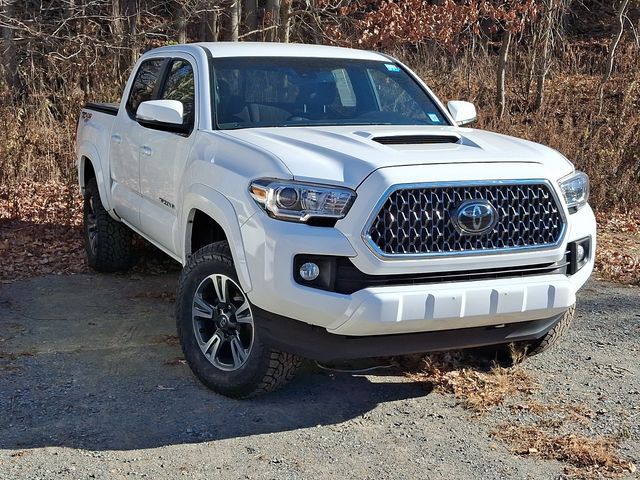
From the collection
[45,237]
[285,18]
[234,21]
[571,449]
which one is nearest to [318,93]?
[571,449]

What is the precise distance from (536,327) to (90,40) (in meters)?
10.2

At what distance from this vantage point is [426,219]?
161 inches

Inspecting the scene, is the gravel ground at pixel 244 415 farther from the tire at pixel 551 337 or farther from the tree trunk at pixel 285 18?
the tree trunk at pixel 285 18

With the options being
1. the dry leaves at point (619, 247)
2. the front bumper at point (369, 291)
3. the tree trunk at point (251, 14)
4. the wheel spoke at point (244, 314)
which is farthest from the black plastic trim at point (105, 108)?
the tree trunk at point (251, 14)

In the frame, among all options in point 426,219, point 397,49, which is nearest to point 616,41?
point 397,49

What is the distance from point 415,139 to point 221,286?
4.41 feet

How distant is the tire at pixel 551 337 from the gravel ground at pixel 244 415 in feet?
0.45

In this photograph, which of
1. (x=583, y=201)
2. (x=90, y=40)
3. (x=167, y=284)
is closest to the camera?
(x=583, y=201)

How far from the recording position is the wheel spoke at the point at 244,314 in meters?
4.46

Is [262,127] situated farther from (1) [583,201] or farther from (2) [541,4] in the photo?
(2) [541,4]

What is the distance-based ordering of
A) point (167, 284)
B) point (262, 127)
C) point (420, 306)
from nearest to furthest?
point (420, 306), point (262, 127), point (167, 284)

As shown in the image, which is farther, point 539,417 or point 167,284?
point 167,284

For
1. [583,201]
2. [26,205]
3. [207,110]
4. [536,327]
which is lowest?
[26,205]

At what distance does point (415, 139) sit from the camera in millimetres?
4773
